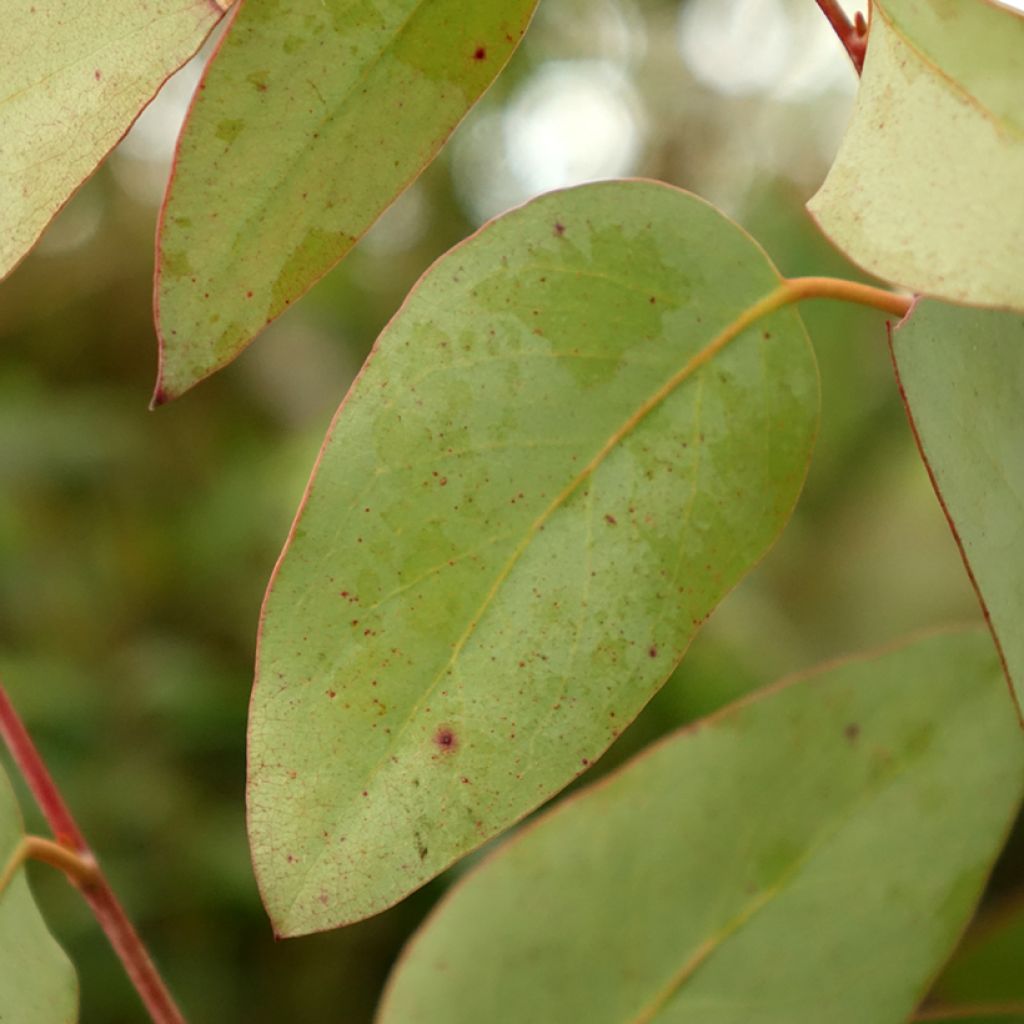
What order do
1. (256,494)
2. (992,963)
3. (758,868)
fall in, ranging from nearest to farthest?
(758,868) < (992,963) < (256,494)

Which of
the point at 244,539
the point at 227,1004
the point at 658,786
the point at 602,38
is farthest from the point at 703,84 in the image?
the point at 658,786

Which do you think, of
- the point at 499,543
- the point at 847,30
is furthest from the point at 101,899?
the point at 847,30

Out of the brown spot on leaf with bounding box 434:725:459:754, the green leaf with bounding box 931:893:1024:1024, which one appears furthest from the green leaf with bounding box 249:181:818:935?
the green leaf with bounding box 931:893:1024:1024

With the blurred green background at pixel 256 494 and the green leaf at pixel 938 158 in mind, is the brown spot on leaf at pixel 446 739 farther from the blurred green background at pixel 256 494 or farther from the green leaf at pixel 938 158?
the blurred green background at pixel 256 494

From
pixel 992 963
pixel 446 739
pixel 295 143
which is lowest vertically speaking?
pixel 992 963

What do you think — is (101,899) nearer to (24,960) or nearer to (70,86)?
(24,960)

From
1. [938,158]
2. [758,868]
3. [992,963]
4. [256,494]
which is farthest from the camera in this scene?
[256,494]

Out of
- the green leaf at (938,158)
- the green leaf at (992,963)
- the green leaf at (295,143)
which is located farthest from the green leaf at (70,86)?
the green leaf at (992,963)
